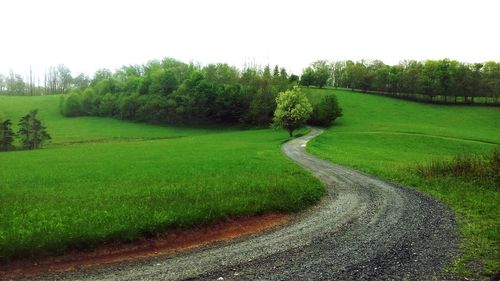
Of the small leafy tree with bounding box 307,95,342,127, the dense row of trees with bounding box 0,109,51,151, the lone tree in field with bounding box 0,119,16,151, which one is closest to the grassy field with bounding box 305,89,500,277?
the small leafy tree with bounding box 307,95,342,127

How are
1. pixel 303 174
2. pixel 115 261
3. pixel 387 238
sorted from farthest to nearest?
pixel 303 174
pixel 387 238
pixel 115 261

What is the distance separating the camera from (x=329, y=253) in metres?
10.9

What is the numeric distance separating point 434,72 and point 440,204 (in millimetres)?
105646

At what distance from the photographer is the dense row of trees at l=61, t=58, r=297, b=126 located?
95.2 meters

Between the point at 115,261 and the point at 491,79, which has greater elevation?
the point at 491,79

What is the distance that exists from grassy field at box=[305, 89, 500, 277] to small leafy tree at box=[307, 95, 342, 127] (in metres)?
3.04

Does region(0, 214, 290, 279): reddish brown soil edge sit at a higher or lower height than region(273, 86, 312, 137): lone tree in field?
lower

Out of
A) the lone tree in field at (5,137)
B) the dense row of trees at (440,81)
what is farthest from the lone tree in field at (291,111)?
the dense row of trees at (440,81)

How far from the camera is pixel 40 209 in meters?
15.0

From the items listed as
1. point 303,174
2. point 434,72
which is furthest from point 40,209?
point 434,72

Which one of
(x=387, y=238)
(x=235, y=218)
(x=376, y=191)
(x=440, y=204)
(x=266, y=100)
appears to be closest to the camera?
(x=387, y=238)

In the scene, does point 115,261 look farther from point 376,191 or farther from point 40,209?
point 376,191

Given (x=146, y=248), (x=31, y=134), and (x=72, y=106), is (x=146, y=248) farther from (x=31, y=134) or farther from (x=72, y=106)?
(x=72, y=106)

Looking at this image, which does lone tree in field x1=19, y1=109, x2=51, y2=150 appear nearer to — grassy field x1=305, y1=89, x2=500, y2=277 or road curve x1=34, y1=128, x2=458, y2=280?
grassy field x1=305, y1=89, x2=500, y2=277
